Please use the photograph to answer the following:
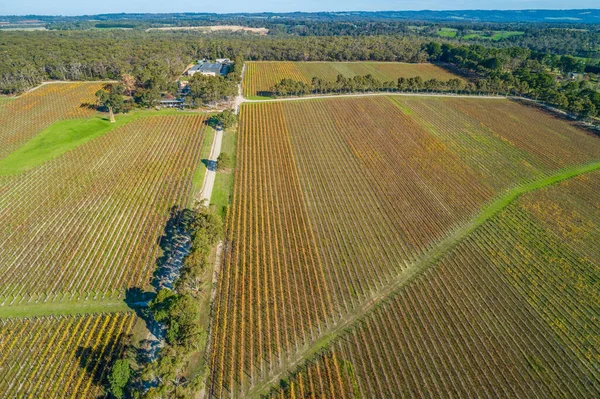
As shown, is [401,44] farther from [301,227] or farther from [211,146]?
[301,227]

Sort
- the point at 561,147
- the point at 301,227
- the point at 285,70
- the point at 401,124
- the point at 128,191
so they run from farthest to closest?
the point at 285,70 < the point at 401,124 < the point at 561,147 < the point at 128,191 < the point at 301,227

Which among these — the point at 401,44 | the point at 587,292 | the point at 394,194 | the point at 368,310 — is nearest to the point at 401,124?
the point at 394,194

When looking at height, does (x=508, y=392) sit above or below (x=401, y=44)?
below

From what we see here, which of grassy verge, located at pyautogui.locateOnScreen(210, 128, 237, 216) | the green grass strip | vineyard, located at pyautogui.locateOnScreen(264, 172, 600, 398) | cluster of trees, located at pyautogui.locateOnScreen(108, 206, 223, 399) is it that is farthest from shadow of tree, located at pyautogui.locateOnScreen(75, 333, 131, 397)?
Result: the green grass strip

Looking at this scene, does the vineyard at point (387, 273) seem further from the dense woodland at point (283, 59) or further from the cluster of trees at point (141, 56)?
the cluster of trees at point (141, 56)

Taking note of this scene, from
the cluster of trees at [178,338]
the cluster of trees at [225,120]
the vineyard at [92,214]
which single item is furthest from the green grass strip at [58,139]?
the cluster of trees at [178,338]
